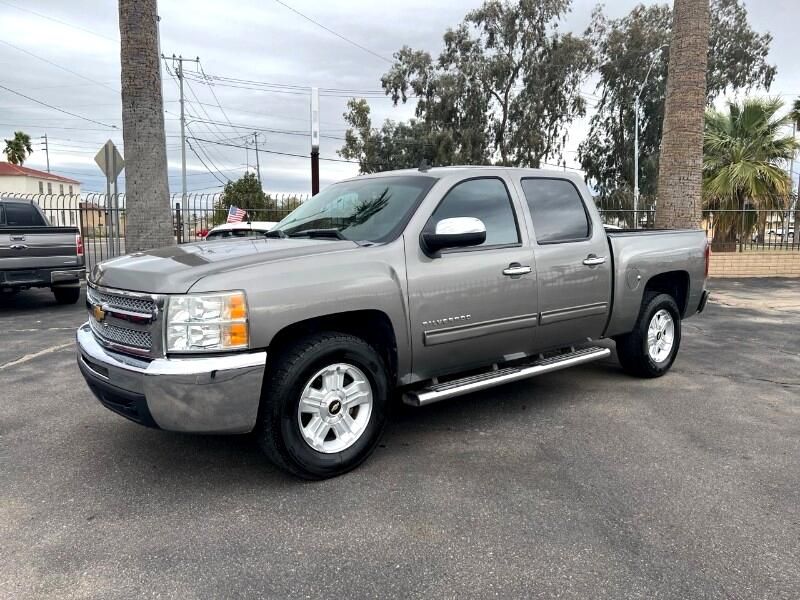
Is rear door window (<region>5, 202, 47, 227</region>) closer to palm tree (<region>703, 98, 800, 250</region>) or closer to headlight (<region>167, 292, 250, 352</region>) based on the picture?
headlight (<region>167, 292, 250, 352</region>)

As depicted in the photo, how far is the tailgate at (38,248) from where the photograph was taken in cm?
915

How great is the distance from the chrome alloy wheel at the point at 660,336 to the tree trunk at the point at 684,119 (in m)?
5.83

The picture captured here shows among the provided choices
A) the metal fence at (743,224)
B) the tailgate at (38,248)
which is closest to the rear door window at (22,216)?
the tailgate at (38,248)

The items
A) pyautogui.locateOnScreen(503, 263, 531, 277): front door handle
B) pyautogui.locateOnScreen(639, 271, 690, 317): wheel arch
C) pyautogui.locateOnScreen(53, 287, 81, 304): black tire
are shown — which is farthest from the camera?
pyautogui.locateOnScreen(53, 287, 81, 304): black tire

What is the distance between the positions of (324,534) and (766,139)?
59.4 ft

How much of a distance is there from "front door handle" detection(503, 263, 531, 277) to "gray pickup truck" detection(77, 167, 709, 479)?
11mm

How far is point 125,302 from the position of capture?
3488 millimetres

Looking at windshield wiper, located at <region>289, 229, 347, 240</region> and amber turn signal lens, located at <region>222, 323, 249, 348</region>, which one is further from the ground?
windshield wiper, located at <region>289, 229, 347, 240</region>

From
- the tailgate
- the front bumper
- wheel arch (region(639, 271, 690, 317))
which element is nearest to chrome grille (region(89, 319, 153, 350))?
the front bumper

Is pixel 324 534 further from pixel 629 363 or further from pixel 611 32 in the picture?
pixel 611 32

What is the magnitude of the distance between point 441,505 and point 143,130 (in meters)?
8.18

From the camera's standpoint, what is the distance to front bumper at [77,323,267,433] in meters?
3.14

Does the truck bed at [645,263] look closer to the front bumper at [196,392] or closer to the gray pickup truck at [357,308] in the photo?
the gray pickup truck at [357,308]

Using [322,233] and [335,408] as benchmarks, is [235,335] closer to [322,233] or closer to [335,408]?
[335,408]
